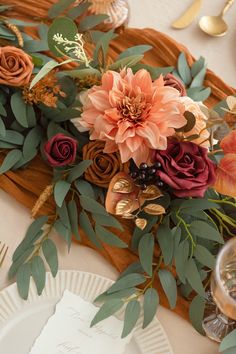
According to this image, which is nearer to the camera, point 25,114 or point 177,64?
point 25,114

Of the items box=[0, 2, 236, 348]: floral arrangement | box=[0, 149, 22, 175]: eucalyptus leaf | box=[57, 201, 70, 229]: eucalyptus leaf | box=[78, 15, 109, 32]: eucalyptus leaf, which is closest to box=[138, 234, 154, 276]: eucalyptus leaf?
box=[0, 2, 236, 348]: floral arrangement

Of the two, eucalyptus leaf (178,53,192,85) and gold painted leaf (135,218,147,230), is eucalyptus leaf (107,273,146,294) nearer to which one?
gold painted leaf (135,218,147,230)

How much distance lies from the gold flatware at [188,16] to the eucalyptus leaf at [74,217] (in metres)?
0.43

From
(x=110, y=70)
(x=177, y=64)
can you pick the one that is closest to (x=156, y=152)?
(x=110, y=70)

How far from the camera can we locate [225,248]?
0.76 m

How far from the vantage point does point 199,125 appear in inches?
32.0

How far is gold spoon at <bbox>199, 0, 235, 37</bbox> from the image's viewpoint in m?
1.10

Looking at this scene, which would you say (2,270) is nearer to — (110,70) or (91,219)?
(91,219)

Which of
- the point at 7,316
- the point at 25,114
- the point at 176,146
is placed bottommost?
the point at 7,316

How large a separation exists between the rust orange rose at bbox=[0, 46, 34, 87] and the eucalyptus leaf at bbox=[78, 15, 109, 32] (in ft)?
0.53

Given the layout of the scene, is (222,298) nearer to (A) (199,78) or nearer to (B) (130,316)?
(B) (130,316)

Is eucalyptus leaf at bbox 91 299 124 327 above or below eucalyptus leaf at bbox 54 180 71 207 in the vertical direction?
below

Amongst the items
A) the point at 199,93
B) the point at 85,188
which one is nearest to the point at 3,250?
the point at 85,188

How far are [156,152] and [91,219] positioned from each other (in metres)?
0.15
